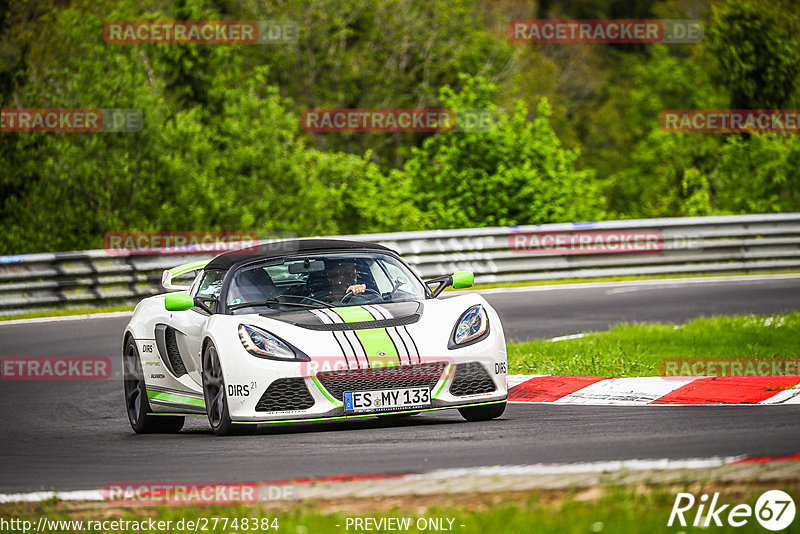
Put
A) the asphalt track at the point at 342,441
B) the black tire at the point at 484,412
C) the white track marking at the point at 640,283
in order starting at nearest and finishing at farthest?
the asphalt track at the point at 342,441
the black tire at the point at 484,412
the white track marking at the point at 640,283

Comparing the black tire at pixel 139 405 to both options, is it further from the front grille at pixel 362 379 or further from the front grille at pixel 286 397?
the front grille at pixel 362 379

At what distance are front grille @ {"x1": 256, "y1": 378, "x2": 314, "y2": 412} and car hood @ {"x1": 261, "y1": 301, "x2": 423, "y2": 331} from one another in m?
0.42

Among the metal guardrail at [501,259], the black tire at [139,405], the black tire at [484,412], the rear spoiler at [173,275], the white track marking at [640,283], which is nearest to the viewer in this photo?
the black tire at [484,412]

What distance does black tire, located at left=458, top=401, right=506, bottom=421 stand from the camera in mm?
9102

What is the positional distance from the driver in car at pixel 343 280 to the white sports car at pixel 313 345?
10 millimetres

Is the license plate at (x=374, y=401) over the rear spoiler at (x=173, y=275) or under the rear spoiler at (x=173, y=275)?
under

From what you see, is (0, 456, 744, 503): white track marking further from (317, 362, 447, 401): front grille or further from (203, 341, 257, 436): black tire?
(203, 341, 257, 436): black tire

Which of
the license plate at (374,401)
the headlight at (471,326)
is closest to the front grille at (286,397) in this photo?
the license plate at (374,401)

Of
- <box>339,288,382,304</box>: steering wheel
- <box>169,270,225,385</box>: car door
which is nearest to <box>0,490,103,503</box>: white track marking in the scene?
<box>169,270,225,385</box>: car door

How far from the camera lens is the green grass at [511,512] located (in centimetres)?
499

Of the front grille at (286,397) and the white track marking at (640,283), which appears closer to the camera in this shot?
the front grille at (286,397)

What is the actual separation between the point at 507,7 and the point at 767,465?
5145cm

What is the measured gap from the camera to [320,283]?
969 centimetres

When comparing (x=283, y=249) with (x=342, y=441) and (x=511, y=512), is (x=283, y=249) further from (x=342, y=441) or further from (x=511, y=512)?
(x=511, y=512)
